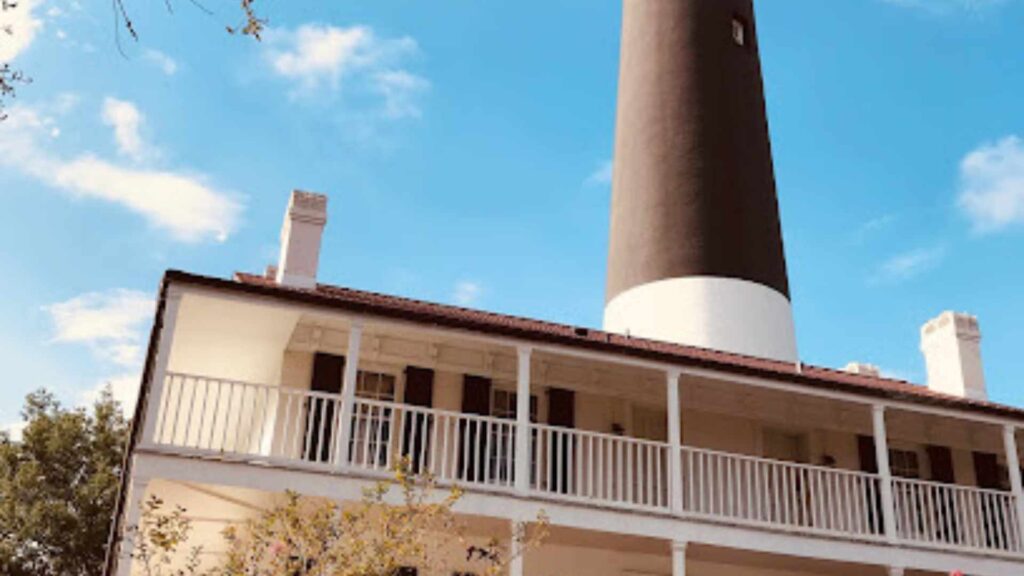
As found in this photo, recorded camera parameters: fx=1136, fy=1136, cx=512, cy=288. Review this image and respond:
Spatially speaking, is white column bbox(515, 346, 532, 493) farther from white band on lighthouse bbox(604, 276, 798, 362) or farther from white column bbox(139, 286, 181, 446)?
white band on lighthouse bbox(604, 276, 798, 362)

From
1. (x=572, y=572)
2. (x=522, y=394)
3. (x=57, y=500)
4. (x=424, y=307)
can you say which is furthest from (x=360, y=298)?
(x=57, y=500)

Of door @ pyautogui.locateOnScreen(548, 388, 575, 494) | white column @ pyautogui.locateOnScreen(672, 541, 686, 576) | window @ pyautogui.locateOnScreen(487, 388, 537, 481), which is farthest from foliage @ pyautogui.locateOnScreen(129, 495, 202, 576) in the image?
white column @ pyautogui.locateOnScreen(672, 541, 686, 576)

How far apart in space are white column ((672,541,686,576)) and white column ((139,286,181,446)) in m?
6.47

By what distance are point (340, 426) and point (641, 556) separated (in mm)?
5543

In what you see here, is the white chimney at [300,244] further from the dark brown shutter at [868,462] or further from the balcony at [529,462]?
the dark brown shutter at [868,462]

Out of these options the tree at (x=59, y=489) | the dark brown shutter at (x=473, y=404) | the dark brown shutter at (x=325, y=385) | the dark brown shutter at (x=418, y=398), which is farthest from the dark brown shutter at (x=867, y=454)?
the tree at (x=59, y=489)

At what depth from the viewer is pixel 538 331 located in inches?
574

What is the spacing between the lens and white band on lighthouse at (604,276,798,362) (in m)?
21.1

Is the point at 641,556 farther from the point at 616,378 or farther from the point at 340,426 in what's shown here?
the point at 340,426

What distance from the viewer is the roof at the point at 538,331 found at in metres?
13.7

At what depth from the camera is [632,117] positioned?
78.7 ft

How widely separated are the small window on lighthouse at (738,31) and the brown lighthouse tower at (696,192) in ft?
0.10

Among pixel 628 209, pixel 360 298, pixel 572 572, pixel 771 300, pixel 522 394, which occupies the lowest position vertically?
pixel 572 572

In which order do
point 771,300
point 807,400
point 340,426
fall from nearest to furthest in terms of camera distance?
point 340,426 → point 807,400 → point 771,300
